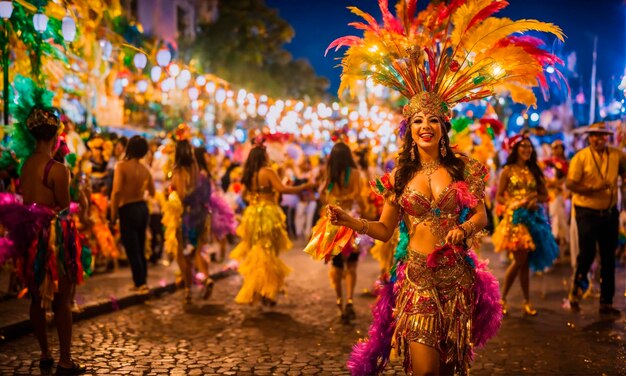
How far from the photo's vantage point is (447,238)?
4379 mm

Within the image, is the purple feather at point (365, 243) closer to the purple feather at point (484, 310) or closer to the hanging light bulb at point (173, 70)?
the purple feather at point (484, 310)

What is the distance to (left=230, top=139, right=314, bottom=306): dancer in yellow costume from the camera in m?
9.23

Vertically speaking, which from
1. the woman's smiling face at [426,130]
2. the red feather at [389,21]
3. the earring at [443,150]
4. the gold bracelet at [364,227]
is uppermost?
the red feather at [389,21]

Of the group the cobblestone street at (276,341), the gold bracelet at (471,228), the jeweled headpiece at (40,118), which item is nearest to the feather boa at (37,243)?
the jeweled headpiece at (40,118)

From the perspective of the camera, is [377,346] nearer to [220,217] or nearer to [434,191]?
[434,191]

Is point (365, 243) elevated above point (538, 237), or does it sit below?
below

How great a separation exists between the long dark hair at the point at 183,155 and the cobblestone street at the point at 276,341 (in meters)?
1.79

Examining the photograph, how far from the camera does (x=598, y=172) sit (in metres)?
8.68

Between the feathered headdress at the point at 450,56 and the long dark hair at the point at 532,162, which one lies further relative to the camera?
the long dark hair at the point at 532,162

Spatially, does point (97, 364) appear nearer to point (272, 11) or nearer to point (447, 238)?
point (447, 238)

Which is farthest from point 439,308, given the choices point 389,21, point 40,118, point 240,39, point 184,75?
point 240,39

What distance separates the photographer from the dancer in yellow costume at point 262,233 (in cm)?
923

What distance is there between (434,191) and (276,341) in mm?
3337

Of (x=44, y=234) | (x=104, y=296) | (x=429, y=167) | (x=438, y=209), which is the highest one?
(x=429, y=167)
